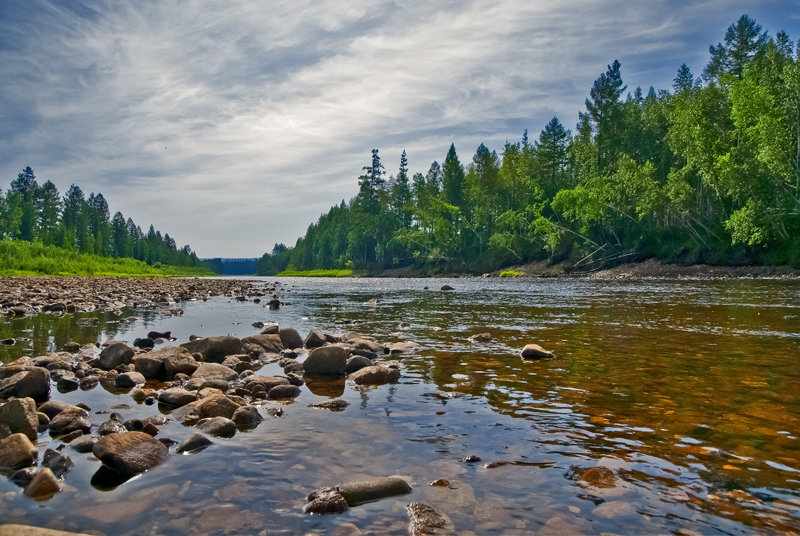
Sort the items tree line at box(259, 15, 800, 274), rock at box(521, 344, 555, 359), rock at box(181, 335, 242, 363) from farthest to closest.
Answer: tree line at box(259, 15, 800, 274), rock at box(181, 335, 242, 363), rock at box(521, 344, 555, 359)

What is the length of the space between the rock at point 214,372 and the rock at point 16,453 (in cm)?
320

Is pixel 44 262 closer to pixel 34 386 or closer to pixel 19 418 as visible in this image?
pixel 34 386

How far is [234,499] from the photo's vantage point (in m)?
3.75

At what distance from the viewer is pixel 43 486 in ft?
12.5

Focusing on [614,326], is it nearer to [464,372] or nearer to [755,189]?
[464,372]

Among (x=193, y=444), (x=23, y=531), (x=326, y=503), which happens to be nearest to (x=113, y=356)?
(x=193, y=444)

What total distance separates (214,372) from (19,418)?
3060 mm

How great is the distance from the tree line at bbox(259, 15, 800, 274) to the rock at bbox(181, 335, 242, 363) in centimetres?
4206

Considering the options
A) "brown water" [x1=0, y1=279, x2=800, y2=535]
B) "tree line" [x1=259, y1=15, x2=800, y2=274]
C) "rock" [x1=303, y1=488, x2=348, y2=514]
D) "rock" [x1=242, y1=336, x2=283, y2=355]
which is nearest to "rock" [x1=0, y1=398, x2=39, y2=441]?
"brown water" [x1=0, y1=279, x2=800, y2=535]

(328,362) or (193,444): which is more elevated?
(328,362)

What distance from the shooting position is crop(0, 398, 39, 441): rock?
16.4ft

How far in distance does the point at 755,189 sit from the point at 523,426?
149 feet

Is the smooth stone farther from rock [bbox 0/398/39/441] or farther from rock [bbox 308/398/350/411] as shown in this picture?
rock [bbox 0/398/39/441]

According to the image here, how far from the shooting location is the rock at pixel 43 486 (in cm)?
373
